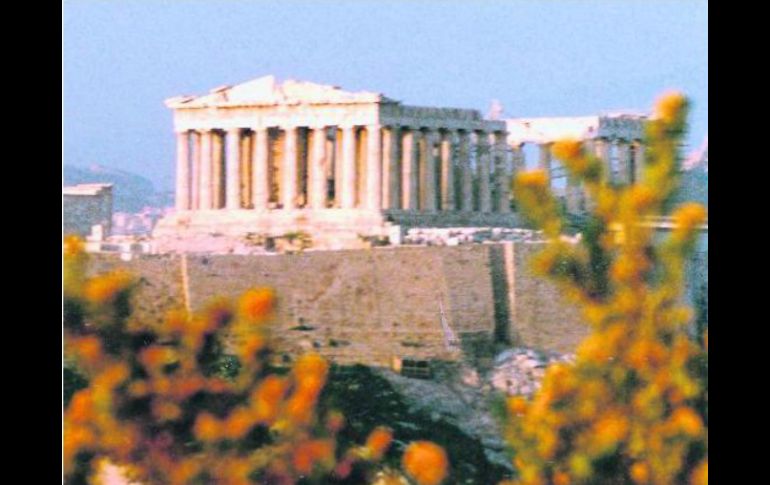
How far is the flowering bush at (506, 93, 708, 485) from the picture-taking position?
13.4 metres

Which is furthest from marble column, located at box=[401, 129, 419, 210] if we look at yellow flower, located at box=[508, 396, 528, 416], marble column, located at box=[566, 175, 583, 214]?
yellow flower, located at box=[508, 396, 528, 416]

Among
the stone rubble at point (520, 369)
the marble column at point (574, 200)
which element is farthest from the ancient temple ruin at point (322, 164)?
the stone rubble at point (520, 369)

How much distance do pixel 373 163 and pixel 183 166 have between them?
2.89 m

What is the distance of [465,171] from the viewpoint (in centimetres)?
3616

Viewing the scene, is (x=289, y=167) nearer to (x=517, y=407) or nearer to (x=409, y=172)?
(x=409, y=172)

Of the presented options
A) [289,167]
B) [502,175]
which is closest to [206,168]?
[289,167]

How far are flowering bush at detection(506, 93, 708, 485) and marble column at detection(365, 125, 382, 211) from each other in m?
20.6

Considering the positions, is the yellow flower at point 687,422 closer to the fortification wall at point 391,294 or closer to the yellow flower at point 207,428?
the yellow flower at point 207,428

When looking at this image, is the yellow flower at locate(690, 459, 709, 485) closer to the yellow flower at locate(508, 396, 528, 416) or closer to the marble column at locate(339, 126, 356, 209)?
the yellow flower at locate(508, 396, 528, 416)

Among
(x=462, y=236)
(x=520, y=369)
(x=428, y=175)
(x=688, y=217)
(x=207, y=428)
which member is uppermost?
(x=428, y=175)

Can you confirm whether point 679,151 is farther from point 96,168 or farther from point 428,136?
point 428,136

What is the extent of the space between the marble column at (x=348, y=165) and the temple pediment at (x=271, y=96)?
0.47 meters
